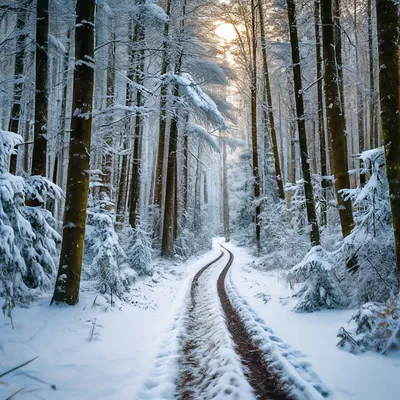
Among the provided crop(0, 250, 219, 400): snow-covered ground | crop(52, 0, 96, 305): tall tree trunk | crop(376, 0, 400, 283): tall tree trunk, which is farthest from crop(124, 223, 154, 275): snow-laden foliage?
crop(376, 0, 400, 283): tall tree trunk

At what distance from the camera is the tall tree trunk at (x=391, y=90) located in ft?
13.0

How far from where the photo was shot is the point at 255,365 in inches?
142

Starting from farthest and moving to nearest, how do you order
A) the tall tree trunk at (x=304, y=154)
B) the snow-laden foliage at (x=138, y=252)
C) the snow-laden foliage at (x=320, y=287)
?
the snow-laden foliage at (x=138, y=252)
the tall tree trunk at (x=304, y=154)
the snow-laden foliage at (x=320, y=287)

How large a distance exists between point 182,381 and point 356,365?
2.20 meters

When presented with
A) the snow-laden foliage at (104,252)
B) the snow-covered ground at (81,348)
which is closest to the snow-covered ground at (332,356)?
the snow-covered ground at (81,348)

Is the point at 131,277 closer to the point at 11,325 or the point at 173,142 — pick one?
the point at 11,325

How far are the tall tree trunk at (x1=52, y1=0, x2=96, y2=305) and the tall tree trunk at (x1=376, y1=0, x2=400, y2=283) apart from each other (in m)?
5.25

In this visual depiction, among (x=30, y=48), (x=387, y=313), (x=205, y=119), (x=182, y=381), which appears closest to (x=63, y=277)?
(x=182, y=381)

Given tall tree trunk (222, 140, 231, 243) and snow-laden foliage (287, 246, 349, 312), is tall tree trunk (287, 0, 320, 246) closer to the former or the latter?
snow-laden foliage (287, 246, 349, 312)

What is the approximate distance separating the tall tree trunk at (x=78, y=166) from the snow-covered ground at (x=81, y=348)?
59 cm

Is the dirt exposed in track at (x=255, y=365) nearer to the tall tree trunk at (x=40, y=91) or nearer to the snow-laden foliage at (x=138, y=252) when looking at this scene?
the snow-laden foliage at (x=138, y=252)

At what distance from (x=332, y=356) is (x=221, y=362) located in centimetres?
153

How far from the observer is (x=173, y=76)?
9508mm

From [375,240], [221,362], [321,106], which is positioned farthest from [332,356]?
[321,106]
